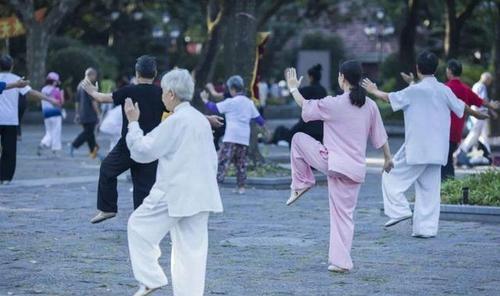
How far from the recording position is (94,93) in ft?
36.4

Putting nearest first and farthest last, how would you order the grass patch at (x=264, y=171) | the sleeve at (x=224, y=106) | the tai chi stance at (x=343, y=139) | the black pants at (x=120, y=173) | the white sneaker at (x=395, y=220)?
the tai chi stance at (x=343, y=139), the black pants at (x=120, y=173), the white sneaker at (x=395, y=220), the sleeve at (x=224, y=106), the grass patch at (x=264, y=171)

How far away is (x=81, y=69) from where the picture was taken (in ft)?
144

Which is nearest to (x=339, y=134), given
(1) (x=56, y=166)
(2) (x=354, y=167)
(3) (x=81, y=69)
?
(2) (x=354, y=167)

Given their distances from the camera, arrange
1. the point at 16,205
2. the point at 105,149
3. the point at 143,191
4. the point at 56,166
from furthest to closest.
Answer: the point at 105,149, the point at 56,166, the point at 16,205, the point at 143,191

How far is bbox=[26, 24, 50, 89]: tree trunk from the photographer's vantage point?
38.7 metres

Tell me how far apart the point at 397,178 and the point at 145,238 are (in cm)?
475

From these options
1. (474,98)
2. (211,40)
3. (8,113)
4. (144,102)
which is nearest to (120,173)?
(144,102)

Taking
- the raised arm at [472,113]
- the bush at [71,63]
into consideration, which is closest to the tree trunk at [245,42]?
the raised arm at [472,113]

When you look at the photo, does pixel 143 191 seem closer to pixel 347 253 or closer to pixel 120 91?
pixel 120 91

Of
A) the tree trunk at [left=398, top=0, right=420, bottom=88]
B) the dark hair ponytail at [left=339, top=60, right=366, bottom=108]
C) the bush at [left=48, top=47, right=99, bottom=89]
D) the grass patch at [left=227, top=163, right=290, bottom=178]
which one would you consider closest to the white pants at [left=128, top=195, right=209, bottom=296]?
the dark hair ponytail at [left=339, top=60, right=366, bottom=108]

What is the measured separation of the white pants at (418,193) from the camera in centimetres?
1249

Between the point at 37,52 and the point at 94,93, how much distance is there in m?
28.3

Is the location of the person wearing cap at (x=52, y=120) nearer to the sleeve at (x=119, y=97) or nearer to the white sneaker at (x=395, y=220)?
the white sneaker at (x=395, y=220)

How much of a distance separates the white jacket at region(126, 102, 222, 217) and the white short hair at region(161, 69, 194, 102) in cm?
6
